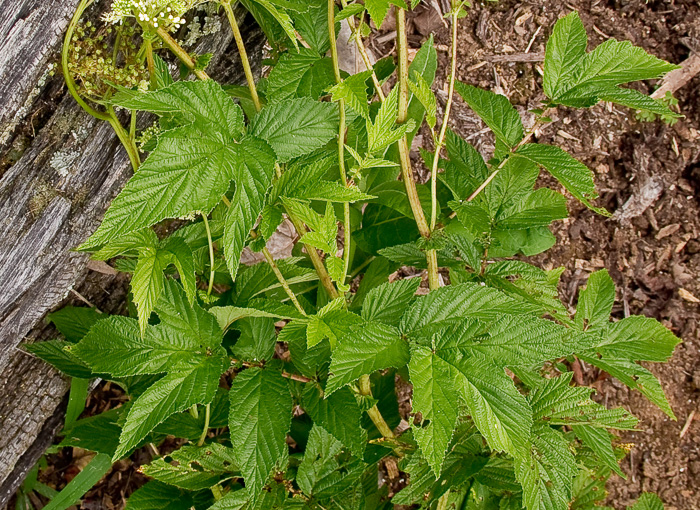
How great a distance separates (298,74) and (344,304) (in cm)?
57

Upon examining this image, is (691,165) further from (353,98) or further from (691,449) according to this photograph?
(353,98)

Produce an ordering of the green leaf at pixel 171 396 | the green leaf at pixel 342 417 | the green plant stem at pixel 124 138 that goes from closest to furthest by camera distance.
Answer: the green leaf at pixel 171 396, the green leaf at pixel 342 417, the green plant stem at pixel 124 138

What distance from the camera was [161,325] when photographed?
1.34 m

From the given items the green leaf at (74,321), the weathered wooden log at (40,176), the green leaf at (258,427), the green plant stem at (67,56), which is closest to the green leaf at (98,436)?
the green leaf at (74,321)

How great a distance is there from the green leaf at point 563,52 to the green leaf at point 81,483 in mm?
1785

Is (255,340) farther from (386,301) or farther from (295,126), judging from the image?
(295,126)

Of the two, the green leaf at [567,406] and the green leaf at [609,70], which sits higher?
the green leaf at [609,70]

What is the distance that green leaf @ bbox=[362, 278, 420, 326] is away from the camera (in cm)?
139

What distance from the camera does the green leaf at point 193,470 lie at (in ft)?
4.87

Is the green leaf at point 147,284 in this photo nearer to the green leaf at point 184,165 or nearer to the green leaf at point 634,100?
the green leaf at point 184,165

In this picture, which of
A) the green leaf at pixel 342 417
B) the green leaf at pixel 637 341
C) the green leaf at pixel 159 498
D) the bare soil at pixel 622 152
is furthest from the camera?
the bare soil at pixel 622 152

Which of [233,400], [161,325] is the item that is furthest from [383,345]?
[161,325]

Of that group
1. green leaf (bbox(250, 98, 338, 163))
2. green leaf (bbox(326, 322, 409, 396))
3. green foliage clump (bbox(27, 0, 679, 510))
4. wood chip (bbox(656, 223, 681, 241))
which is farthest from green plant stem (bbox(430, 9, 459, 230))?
wood chip (bbox(656, 223, 681, 241))

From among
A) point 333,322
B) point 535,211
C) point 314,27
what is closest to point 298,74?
point 314,27
